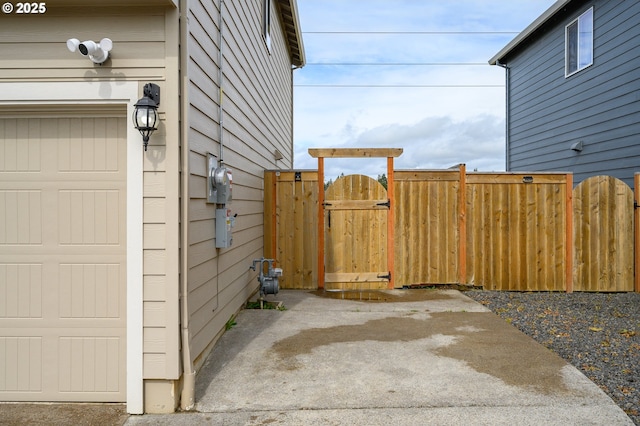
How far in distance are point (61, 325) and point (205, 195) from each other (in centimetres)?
143

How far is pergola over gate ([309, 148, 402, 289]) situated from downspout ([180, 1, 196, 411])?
404cm

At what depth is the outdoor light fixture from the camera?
3.04 metres

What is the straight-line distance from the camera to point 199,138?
3742 millimetres

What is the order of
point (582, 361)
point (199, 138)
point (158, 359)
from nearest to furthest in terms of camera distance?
1. point (158, 359)
2. point (199, 138)
3. point (582, 361)

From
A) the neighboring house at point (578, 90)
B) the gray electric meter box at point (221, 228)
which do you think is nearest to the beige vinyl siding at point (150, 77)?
the gray electric meter box at point (221, 228)

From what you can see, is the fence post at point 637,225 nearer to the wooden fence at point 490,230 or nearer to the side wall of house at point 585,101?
the wooden fence at point 490,230

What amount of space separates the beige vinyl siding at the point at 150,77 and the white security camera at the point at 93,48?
73 mm

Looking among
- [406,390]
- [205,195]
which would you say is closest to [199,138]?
[205,195]

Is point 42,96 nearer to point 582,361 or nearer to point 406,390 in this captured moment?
point 406,390

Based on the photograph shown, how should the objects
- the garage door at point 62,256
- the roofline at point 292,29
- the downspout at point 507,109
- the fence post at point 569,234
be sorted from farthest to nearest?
the downspout at point 507,109 < the roofline at point 292,29 < the fence post at point 569,234 < the garage door at point 62,256

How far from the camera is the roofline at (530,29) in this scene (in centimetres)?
1049

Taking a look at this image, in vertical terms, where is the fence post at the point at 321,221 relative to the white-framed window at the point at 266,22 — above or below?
below

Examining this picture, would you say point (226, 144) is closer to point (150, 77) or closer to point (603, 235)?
point (150, 77)

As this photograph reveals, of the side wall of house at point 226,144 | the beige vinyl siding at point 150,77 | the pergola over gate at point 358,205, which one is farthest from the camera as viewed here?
the pergola over gate at point 358,205
